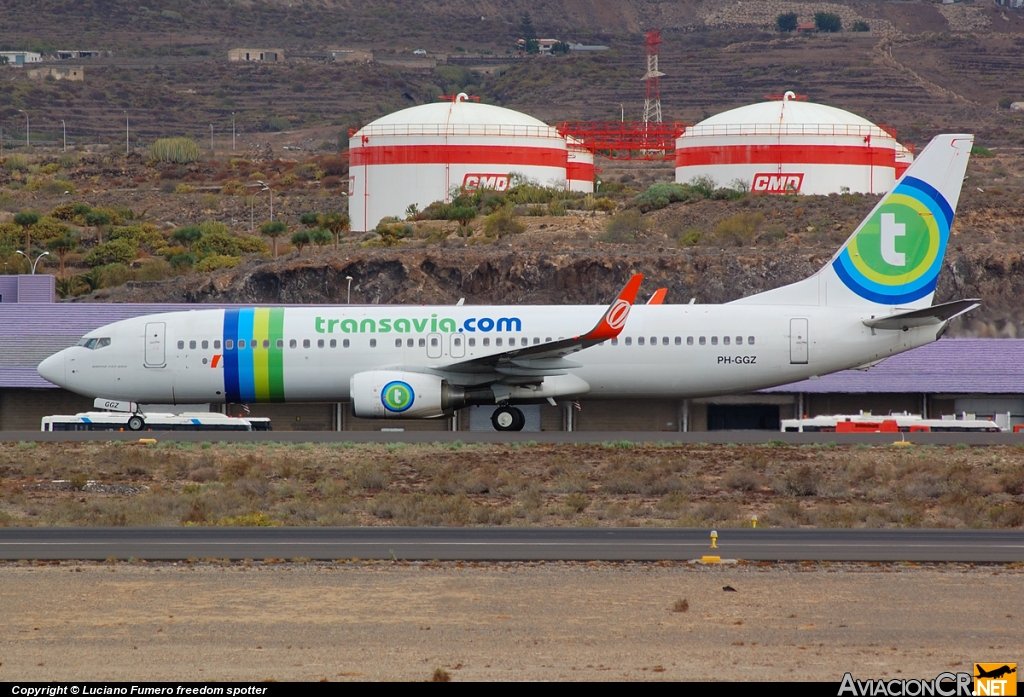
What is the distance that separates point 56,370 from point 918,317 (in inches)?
846

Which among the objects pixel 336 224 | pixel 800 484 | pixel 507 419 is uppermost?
pixel 336 224

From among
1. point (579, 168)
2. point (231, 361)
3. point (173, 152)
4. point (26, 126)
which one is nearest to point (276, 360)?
point (231, 361)

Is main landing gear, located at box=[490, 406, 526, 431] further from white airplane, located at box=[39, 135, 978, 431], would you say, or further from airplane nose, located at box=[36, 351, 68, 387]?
airplane nose, located at box=[36, 351, 68, 387]

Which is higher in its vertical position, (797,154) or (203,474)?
(797,154)

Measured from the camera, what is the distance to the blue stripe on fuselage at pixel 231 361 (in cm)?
3494

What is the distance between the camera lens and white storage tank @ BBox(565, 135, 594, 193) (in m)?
87.1

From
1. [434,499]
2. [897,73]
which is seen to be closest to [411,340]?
[434,499]

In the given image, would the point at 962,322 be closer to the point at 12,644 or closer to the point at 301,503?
the point at 301,503

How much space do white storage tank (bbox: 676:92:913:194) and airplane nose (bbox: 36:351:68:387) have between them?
53.4 meters

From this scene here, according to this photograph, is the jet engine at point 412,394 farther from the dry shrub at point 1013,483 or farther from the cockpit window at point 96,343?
the dry shrub at point 1013,483

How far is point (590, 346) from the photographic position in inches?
1344

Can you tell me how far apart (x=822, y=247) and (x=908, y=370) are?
22.0 meters

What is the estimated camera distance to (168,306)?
151ft

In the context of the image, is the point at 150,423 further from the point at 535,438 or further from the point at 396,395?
the point at 535,438
